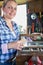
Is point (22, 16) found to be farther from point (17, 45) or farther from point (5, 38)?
point (17, 45)

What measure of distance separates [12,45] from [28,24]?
1121 millimetres

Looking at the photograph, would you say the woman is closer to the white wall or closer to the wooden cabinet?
the wooden cabinet

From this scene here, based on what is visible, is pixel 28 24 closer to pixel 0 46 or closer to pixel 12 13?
pixel 12 13

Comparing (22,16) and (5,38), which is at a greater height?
(22,16)

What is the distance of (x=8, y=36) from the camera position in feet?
4.28

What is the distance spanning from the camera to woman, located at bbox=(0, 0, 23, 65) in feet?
4.04

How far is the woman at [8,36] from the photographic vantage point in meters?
1.23

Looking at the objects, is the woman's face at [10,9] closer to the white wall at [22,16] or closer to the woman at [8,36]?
the woman at [8,36]

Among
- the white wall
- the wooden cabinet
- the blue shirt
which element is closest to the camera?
the wooden cabinet

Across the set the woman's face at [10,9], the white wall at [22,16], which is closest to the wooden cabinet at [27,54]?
the woman's face at [10,9]

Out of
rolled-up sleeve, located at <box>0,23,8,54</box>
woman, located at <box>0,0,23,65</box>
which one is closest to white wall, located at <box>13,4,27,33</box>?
woman, located at <box>0,0,23,65</box>

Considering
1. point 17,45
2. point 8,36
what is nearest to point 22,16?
point 8,36

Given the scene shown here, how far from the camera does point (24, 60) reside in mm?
1251

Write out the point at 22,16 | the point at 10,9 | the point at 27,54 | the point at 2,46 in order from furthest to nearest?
the point at 22,16 → the point at 10,9 → the point at 2,46 → the point at 27,54
